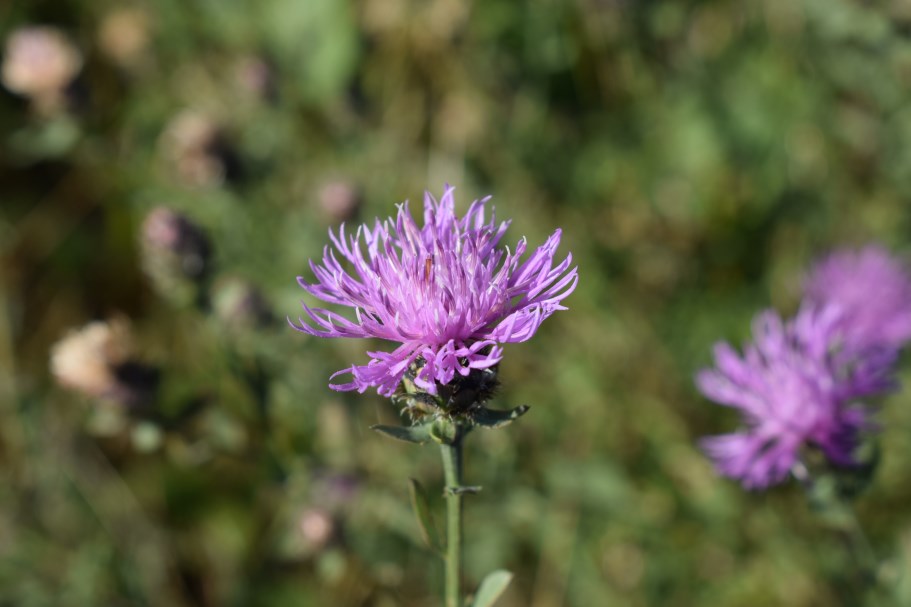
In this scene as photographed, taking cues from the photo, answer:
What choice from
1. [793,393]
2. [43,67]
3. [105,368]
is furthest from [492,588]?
[43,67]

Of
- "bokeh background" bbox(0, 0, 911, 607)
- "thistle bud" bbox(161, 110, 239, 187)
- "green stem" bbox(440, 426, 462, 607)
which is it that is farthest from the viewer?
"thistle bud" bbox(161, 110, 239, 187)

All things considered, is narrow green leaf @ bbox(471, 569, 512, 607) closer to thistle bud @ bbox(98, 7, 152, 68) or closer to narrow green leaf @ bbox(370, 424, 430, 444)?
narrow green leaf @ bbox(370, 424, 430, 444)

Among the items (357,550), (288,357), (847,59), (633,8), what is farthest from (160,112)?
(847,59)

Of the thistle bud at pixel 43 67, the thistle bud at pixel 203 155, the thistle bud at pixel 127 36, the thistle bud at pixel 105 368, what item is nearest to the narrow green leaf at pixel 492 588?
the thistle bud at pixel 105 368

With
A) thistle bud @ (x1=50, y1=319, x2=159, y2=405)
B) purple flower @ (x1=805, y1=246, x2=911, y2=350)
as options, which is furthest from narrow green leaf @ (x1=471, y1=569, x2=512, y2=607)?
purple flower @ (x1=805, y1=246, x2=911, y2=350)

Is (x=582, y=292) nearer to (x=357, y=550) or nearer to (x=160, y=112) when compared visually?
(x=357, y=550)

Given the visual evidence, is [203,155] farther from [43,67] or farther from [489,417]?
[489,417]
